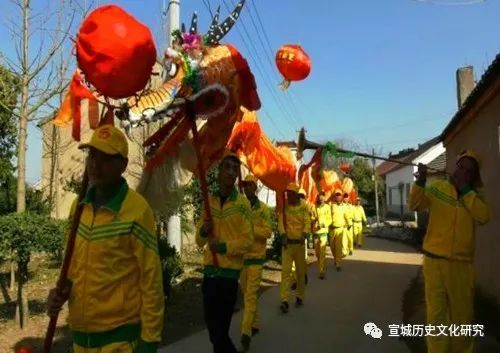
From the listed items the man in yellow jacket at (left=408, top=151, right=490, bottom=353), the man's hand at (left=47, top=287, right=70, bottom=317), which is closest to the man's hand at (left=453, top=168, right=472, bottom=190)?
the man in yellow jacket at (left=408, top=151, right=490, bottom=353)

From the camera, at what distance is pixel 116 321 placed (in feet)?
9.75

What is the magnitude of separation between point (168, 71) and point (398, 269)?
10352mm

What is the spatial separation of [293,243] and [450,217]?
3.88 metres

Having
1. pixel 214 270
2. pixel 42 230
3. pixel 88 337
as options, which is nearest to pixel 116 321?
pixel 88 337

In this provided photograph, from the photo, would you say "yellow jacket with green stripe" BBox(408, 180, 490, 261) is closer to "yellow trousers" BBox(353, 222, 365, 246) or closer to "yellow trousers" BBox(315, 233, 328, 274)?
"yellow trousers" BBox(315, 233, 328, 274)

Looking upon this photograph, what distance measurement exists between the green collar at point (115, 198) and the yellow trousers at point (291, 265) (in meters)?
5.91

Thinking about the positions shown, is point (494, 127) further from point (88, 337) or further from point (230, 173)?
point (88, 337)

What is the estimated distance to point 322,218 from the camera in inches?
550

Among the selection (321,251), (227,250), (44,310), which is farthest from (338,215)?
(227,250)

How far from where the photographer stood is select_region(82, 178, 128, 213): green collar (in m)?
3.04

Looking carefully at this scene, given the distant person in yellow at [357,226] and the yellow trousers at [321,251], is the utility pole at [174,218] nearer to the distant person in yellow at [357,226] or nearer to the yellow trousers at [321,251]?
the yellow trousers at [321,251]

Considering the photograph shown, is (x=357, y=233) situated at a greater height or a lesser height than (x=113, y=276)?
lesser

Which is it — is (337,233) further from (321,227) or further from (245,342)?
(245,342)

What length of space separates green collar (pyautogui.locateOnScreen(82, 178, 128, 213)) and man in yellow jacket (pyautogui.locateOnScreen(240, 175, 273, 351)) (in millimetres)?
3550
